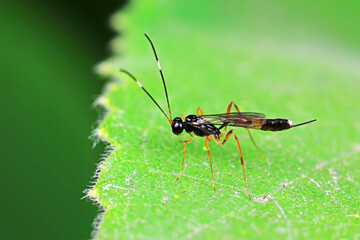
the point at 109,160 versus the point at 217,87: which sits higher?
the point at 217,87

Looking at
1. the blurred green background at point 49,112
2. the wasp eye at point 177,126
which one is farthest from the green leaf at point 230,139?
the blurred green background at point 49,112

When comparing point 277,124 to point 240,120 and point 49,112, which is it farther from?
point 49,112

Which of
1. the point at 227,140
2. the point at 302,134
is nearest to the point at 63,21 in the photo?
the point at 227,140

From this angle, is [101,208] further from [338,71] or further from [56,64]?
[338,71]

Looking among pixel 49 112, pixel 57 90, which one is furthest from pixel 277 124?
pixel 57 90

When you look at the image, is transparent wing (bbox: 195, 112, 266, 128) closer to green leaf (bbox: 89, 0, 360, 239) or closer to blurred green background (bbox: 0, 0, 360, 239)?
green leaf (bbox: 89, 0, 360, 239)

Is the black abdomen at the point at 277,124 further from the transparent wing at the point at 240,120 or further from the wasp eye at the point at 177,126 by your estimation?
the wasp eye at the point at 177,126
